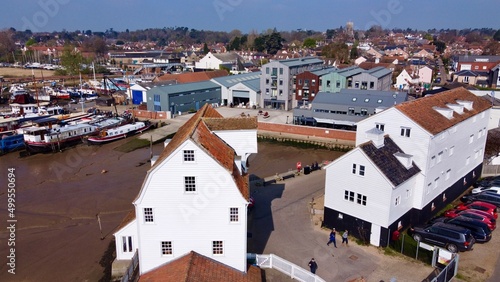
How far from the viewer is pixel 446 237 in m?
20.9

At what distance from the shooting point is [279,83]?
5984 cm

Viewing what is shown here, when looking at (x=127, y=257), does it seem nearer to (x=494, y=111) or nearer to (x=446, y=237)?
(x=446, y=237)

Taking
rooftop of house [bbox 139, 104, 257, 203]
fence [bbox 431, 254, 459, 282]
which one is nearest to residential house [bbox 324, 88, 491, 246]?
fence [bbox 431, 254, 459, 282]

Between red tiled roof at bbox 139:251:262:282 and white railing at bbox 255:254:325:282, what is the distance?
140 cm

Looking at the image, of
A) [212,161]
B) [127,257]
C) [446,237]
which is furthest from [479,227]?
[127,257]

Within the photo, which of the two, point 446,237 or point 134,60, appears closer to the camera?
point 446,237

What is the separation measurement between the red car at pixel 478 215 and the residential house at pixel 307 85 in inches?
1390

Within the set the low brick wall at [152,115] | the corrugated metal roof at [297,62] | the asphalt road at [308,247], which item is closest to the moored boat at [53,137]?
the low brick wall at [152,115]

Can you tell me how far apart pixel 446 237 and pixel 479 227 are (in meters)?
2.44

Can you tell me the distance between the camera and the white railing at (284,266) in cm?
1745

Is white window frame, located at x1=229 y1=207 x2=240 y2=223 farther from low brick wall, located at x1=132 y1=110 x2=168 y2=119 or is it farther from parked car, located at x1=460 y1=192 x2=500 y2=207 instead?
low brick wall, located at x1=132 y1=110 x2=168 y2=119

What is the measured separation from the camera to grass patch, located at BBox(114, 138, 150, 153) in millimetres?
44938

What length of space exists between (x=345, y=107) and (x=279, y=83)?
629 inches

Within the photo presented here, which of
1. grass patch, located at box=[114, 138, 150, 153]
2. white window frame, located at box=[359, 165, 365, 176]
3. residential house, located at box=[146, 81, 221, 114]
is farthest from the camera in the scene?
residential house, located at box=[146, 81, 221, 114]
